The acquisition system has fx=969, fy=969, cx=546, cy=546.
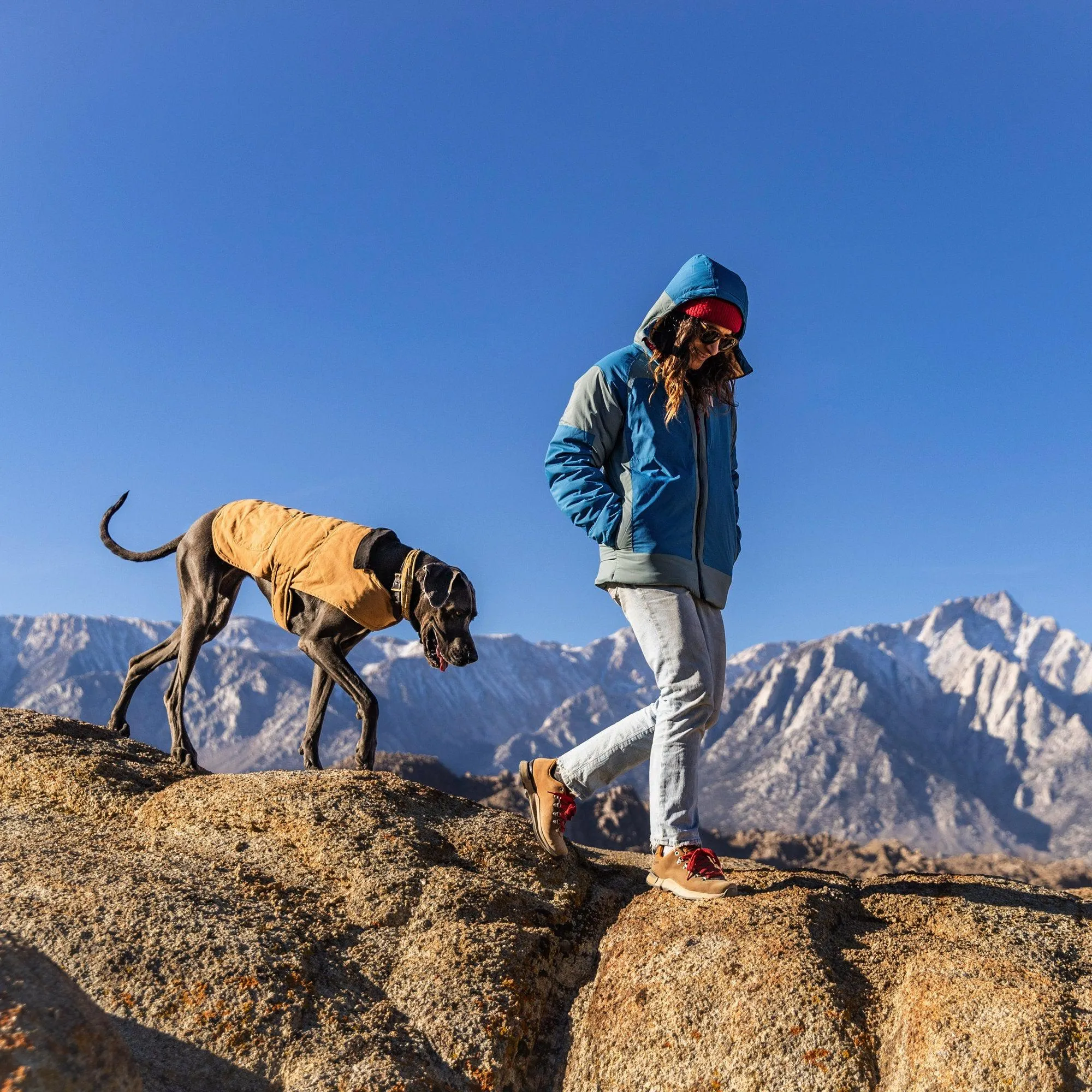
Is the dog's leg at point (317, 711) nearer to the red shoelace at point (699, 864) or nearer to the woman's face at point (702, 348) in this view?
the red shoelace at point (699, 864)

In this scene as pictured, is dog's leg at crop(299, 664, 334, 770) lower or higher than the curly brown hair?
lower

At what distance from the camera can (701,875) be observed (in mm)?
5844

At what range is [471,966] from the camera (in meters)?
5.00

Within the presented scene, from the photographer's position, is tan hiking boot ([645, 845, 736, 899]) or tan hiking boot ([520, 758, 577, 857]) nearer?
tan hiking boot ([645, 845, 736, 899])

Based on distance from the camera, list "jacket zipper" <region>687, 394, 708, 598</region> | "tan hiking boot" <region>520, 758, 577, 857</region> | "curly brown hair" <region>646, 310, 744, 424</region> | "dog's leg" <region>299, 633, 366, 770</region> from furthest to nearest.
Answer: "dog's leg" <region>299, 633, 366, 770</region> → "tan hiking boot" <region>520, 758, 577, 857</region> → "curly brown hair" <region>646, 310, 744, 424</region> → "jacket zipper" <region>687, 394, 708, 598</region>

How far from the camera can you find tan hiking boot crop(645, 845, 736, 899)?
573 centimetres

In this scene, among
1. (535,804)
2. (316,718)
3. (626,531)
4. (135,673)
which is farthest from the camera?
(135,673)

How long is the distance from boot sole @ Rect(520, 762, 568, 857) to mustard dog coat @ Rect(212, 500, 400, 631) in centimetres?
220

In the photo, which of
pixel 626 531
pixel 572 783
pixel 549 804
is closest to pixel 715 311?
pixel 626 531

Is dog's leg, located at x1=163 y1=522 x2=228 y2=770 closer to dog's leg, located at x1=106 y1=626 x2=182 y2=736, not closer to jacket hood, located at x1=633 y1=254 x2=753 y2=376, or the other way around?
dog's leg, located at x1=106 y1=626 x2=182 y2=736

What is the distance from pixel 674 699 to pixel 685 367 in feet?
6.67

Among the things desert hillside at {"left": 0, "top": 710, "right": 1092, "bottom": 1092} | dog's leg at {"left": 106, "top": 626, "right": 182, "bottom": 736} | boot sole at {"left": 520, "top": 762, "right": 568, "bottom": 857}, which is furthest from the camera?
dog's leg at {"left": 106, "top": 626, "right": 182, "bottom": 736}

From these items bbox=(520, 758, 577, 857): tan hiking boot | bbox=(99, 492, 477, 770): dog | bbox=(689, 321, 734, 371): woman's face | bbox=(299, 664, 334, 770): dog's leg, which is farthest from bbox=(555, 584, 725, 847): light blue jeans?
bbox=(299, 664, 334, 770): dog's leg

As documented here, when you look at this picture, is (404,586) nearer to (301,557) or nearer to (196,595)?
(301,557)
